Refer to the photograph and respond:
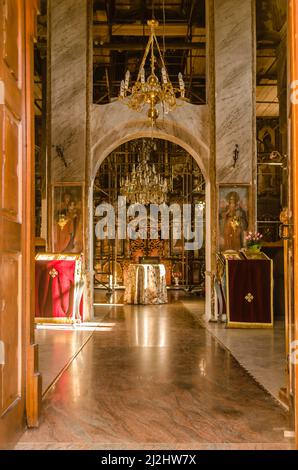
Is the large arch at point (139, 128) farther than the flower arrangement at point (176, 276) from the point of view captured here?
No

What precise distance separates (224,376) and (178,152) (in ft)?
48.8

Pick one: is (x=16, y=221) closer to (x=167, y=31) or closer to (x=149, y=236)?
(x=167, y=31)

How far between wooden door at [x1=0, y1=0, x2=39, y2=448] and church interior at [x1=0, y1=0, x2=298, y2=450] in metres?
0.02

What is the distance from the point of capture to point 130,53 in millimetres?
15086

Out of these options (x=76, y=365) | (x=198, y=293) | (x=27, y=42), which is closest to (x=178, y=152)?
(x=198, y=293)

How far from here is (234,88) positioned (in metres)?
9.52

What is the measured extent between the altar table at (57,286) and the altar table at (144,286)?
13.3ft

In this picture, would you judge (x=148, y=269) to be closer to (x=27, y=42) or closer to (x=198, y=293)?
(x=198, y=293)

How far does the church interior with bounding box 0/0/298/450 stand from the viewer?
10.4 feet

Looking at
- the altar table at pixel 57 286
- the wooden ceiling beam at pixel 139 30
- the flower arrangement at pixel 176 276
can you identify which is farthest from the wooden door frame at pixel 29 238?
the flower arrangement at pixel 176 276

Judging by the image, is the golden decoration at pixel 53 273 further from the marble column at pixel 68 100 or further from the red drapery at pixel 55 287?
the marble column at pixel 68 100

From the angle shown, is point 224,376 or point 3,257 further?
point 224,376

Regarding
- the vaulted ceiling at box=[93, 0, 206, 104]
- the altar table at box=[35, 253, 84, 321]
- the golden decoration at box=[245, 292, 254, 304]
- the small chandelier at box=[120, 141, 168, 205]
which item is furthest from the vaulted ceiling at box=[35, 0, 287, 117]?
the golden decoration at box=[245, 292, 254, 304]

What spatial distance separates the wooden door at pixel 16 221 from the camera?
2.86 m
